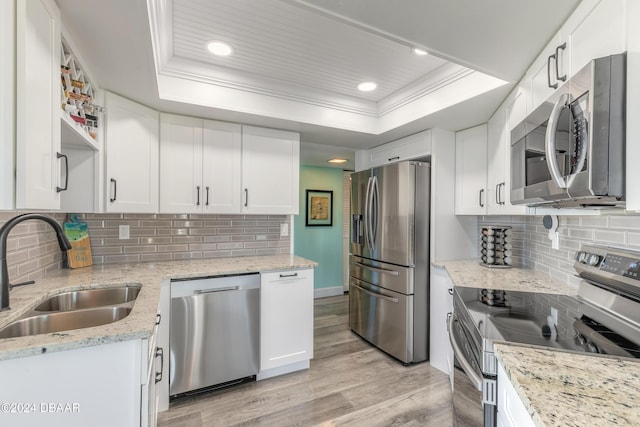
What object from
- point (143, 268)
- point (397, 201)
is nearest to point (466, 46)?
point (397, 201)

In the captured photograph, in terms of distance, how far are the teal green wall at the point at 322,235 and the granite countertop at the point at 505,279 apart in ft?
8.30

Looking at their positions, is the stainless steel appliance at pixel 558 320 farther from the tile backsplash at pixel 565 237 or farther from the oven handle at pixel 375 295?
the oven handle at pixel 375 295

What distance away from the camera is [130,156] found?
7.00 feet

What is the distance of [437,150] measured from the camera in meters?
2.66

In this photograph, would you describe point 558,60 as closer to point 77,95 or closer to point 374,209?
point 374,209

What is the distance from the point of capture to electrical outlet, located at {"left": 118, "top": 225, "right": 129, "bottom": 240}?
2.39m

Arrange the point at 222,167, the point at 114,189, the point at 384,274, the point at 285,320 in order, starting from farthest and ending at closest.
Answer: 1. the point at 384,274
2. the point at 222,167
3. the point at 285,320
4. the point at 114,189

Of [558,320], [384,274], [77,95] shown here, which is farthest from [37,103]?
[384,274]

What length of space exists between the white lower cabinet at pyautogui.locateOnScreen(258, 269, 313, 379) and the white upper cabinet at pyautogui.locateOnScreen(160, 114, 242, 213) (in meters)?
0.76

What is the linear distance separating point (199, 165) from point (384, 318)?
7.26 ft

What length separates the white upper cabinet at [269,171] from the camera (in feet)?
8.64

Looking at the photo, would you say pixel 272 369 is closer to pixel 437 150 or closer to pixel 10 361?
pixel 10 361

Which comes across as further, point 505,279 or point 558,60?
point 505,279

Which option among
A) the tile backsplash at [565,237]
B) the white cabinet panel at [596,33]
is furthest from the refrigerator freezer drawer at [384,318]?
the white cabinet panel at [596,33]
